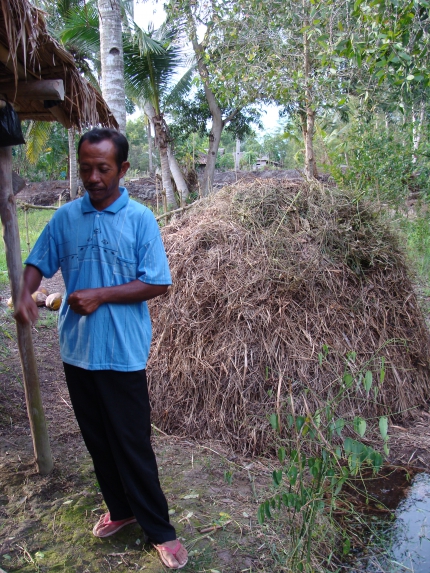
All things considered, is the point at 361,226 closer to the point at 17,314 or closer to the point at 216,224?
the point at 216,224

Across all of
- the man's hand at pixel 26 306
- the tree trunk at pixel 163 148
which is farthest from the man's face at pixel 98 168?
the tree trunk at pixel 163 148

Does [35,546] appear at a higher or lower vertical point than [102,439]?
lower

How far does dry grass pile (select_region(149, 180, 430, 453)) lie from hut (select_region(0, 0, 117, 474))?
4.47ft

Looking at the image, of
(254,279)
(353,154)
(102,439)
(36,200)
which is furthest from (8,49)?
(36,200)

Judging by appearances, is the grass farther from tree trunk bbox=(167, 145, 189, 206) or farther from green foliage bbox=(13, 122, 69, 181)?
green foliage bbox=(13, 122, 69, 181)

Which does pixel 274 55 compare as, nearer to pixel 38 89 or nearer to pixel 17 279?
pixel 38 89

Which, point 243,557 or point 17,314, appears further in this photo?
point 243,557

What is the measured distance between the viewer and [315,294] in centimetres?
414

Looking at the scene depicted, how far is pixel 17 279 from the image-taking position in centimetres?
302

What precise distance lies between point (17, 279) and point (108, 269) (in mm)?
1100

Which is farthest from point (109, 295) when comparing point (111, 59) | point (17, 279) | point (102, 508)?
point (111, 59)

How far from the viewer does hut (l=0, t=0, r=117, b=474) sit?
8.68ft

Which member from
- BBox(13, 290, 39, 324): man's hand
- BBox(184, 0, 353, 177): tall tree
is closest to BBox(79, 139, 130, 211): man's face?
BBox(13, 290, 39, 324): man's hand

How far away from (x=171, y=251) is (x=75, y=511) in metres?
2.51
